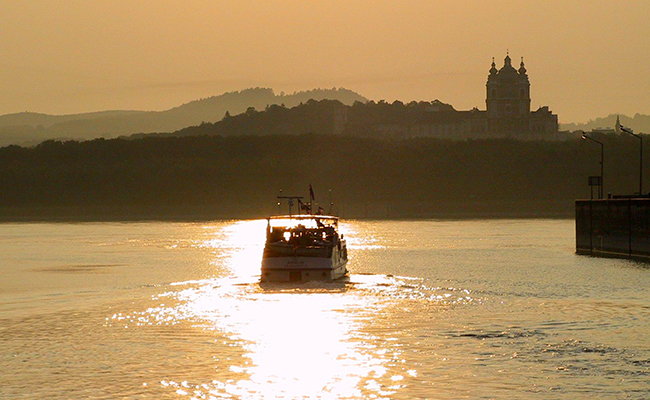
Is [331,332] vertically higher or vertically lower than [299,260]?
lower

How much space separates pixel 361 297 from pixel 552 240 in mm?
69240

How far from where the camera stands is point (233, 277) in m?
69.2

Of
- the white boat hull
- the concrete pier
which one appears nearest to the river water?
the white boat hull

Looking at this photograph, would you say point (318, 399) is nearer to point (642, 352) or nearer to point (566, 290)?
point (642, 352)

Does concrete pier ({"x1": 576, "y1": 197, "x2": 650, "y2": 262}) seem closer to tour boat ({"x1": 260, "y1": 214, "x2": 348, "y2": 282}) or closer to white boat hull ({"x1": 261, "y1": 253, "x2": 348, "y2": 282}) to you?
tour boat ({"x1": 260, "y1": 214, "x2": 348, "y2": 282})

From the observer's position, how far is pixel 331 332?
42000 millimetres

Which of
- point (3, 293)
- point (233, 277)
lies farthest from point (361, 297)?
point (3, 293)

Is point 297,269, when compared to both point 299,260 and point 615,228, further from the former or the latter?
point 615,228

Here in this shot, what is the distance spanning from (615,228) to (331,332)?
51.7 metres

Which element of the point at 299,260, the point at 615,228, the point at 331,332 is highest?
the point at 615,228

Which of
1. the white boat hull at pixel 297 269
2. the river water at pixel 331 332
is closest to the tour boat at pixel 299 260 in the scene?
the white boat hull at pixel 297 269

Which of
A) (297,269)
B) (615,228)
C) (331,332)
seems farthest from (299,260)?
(615,228)

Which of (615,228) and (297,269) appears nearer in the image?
(297,269)

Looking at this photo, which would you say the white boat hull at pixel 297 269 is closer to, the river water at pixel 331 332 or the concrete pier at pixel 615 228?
the river water at pixel 331 332
